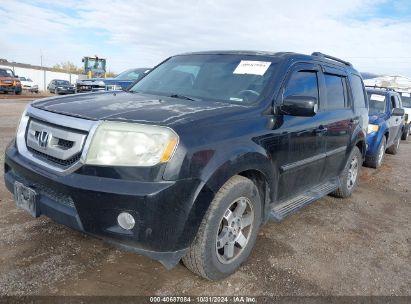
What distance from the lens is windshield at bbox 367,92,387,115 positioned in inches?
338

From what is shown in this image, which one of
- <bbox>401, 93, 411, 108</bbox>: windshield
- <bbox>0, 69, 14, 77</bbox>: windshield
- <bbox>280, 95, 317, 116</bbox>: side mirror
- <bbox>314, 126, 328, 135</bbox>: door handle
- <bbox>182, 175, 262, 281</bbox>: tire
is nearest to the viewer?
<bbox>182, 175, 262, 281</bbox>: tire

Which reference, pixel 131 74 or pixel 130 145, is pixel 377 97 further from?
pixel 131 74

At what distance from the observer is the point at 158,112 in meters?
2.71

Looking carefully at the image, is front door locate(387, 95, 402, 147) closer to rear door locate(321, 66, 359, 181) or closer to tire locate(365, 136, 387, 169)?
tire locate(365, 136, 387, 169)

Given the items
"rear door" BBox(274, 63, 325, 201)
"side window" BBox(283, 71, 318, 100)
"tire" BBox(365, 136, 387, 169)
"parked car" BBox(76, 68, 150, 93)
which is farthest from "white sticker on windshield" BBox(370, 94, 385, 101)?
"parked car" BBox(76, 68, 150, 93)

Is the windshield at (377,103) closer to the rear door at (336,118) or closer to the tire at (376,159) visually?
the tire at (376,159)

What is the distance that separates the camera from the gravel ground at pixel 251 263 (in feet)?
9.13

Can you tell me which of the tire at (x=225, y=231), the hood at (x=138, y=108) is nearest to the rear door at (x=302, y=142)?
the tire at (x=225, y=231)

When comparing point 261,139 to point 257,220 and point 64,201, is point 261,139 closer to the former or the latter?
point 257,220

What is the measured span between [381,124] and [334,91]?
12.8ft

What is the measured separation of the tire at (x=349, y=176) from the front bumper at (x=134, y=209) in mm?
3209

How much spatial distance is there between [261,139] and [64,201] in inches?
61.8

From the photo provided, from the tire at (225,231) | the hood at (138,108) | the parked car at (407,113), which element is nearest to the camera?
the hood at (138,108)

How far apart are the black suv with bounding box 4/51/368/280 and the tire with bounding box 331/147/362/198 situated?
1.15 meters
